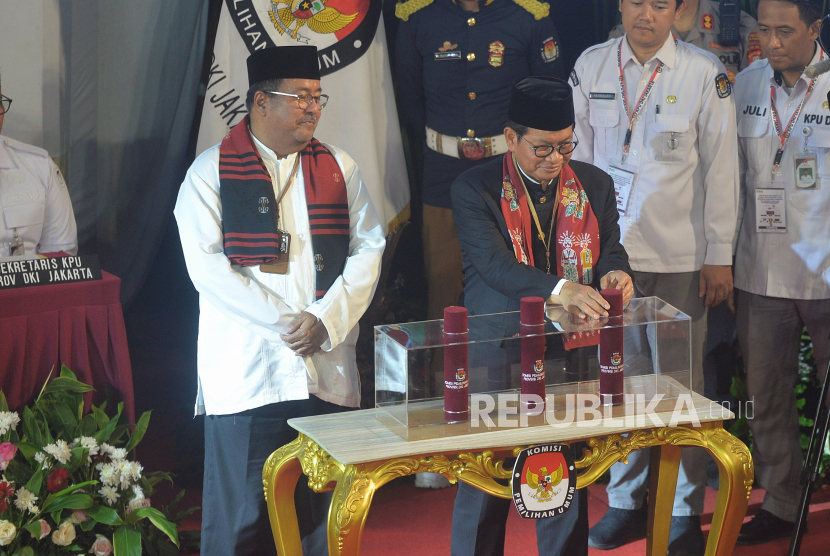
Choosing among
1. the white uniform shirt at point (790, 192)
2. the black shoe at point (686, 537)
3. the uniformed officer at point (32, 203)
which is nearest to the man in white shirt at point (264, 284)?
the uniformed officer at point (32, 203)

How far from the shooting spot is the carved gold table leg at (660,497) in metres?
2.65

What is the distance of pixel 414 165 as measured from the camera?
13.0 feet

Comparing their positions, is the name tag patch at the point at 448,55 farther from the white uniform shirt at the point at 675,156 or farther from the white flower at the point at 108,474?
the white flower at the point at 108,474

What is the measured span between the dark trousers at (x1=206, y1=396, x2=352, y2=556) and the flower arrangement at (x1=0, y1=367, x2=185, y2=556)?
0.15 meters

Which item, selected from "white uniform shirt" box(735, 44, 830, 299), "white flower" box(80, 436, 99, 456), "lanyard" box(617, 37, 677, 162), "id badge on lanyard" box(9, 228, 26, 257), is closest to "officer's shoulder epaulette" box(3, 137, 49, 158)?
"id badge on lanyard" box(9, 228, 26, 257)

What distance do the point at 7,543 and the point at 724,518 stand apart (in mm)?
1862

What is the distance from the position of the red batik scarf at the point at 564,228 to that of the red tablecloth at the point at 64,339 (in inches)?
46.7

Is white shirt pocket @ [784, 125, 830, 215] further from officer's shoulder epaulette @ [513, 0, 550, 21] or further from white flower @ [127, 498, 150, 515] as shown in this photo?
white flower @ [127, 498, 150, 515]

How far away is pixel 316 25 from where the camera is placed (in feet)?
11.7

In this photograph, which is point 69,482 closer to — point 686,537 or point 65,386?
point 65,386

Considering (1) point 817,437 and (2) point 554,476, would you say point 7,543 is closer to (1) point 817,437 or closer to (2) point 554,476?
(2) point 554,476

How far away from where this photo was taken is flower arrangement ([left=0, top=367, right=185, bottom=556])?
2.53 meters

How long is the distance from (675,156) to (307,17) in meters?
1.42

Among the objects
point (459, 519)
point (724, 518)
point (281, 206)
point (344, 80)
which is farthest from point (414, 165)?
point (724, 518)
